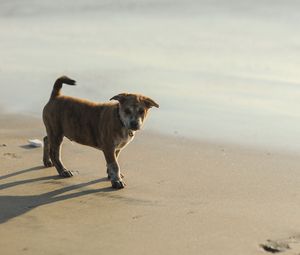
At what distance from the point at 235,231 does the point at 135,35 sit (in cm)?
1125

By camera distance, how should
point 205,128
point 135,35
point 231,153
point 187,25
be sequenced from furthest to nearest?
1. point 187,25
2. point 135,35
3. point 205,128
4. point 231,153

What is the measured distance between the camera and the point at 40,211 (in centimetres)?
670

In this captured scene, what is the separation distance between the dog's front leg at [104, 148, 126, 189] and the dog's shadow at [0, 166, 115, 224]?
87 mm

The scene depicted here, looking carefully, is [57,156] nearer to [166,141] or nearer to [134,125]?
[134,125]

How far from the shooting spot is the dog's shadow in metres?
6.64

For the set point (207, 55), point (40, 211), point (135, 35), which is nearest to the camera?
point (40, 211)

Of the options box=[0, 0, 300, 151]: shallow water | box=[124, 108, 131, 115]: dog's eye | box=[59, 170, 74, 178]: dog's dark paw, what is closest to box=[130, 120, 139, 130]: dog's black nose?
box=[124, 108, 131, 115]: dog's eye

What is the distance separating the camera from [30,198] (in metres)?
7.12

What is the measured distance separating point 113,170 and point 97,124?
0.64 metres

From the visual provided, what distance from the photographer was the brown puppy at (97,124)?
7.62m

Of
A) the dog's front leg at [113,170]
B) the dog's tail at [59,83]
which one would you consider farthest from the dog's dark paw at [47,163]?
the dog's front leg at [113,170]

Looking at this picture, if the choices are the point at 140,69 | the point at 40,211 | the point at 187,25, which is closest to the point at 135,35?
the point at 187,25

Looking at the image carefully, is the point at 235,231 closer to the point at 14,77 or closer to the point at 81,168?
the point at 81,168

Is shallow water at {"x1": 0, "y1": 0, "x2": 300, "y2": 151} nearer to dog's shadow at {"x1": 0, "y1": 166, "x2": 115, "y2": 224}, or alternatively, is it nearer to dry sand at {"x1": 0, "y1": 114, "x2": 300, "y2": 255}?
dry sand at {"x1": 0, "y1": 114, "x2": 300, "y2": 255}
